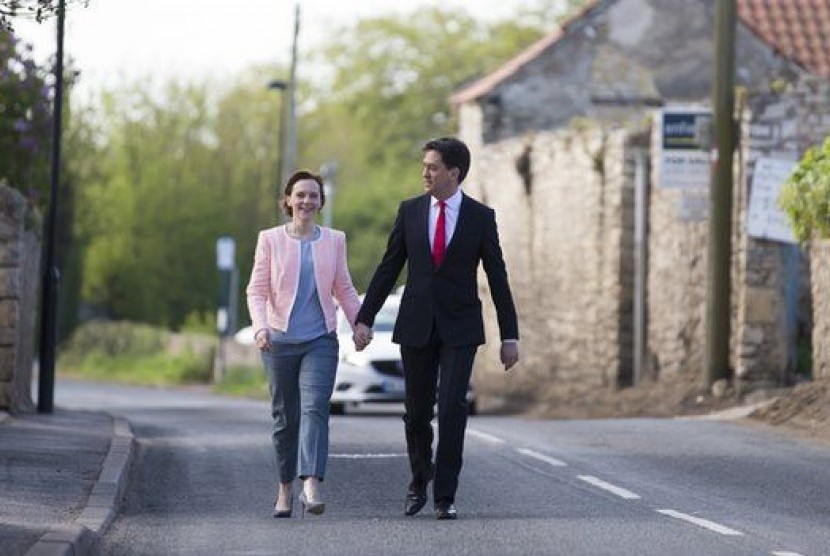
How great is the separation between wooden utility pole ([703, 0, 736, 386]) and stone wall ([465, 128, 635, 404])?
12.9 feet

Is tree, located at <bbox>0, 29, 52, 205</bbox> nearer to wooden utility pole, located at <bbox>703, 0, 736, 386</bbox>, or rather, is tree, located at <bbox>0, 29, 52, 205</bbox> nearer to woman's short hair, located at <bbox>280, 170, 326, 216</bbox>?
wooden utility pole, located at <bbox>703, 0, 736, 386</bbox>

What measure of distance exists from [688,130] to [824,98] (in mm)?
1917

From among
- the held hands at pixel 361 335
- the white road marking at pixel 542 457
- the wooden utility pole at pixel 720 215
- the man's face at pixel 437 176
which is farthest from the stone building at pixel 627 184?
the held hands at pixel 361 335

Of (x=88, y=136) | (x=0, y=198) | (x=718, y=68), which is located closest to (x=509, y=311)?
(x=0, y=198)

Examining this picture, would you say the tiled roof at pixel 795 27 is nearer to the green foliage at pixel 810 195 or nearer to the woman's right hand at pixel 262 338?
the green foliage at pixel 810 195

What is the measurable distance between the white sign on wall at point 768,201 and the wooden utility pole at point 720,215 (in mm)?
462

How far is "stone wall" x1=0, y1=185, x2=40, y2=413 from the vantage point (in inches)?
812

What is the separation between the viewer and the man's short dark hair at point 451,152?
12.2m

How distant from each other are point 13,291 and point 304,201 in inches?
349

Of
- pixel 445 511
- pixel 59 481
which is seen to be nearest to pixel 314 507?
pixel 445 511

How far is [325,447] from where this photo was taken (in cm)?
1242

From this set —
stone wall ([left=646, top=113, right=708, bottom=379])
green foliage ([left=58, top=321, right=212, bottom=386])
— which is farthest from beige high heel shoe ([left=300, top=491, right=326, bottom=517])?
green foliage ([left=58, top=321, right=212, bottom=386])

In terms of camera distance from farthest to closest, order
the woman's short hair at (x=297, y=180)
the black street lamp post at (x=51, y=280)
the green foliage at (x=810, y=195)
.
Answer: the black street lamp post at (x=51, y=280)
the green foliage at (x=810, y=195)
the woman's short hair at (x=297, y=180)

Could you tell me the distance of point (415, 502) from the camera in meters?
12.4
